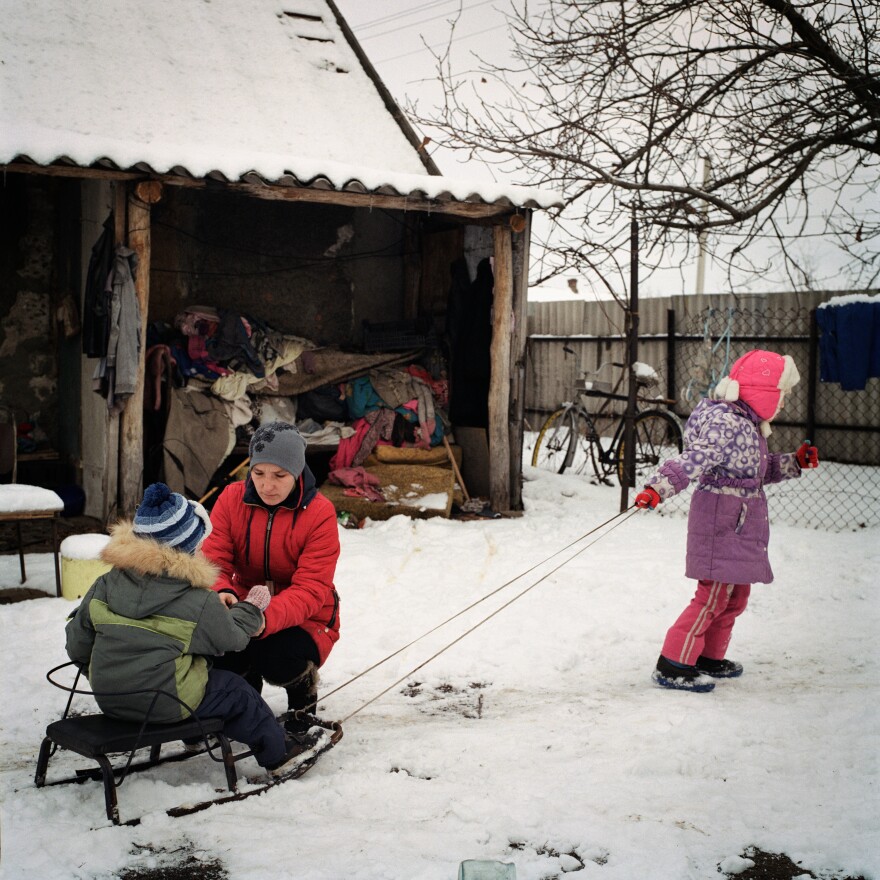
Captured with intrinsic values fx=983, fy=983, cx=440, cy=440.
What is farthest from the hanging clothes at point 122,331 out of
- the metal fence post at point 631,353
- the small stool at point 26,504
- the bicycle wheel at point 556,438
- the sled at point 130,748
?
the bicycle wheel at point 556,438

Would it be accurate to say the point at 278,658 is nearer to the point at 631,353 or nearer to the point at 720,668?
the point at 720,668

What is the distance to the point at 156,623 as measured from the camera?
3.34m

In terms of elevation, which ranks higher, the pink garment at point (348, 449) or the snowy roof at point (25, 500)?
the pink garment at point (348, 449)

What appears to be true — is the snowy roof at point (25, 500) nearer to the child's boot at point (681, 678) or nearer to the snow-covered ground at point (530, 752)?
the snow-covered ground at point (530, 752)

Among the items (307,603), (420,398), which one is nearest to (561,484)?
(420,398)

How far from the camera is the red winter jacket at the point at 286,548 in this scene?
3.96m

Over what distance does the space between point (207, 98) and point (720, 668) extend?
7156 mm

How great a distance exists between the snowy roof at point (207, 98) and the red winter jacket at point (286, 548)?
3947mm

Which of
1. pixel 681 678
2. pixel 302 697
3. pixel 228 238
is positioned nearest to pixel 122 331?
pixel 228 238

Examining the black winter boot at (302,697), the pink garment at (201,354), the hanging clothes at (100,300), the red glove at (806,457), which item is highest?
the hanging clothes at (100,300)

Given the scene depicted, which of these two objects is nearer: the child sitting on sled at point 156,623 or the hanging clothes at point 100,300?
the child sitting on sled at point 156,623

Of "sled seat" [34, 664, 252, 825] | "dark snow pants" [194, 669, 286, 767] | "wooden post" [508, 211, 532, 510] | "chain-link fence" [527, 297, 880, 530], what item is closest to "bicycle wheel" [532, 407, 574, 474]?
"chain-link fence" [527, 297, 880, 530]

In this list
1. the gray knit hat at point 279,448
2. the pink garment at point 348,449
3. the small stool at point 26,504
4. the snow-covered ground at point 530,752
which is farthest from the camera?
the pink garment at point 348,449

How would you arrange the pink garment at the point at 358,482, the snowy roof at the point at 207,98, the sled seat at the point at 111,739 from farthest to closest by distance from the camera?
the pink garment at the point at 358,482
the snowy roof at the point at 207,98
the sled seat at the point at 111,739
